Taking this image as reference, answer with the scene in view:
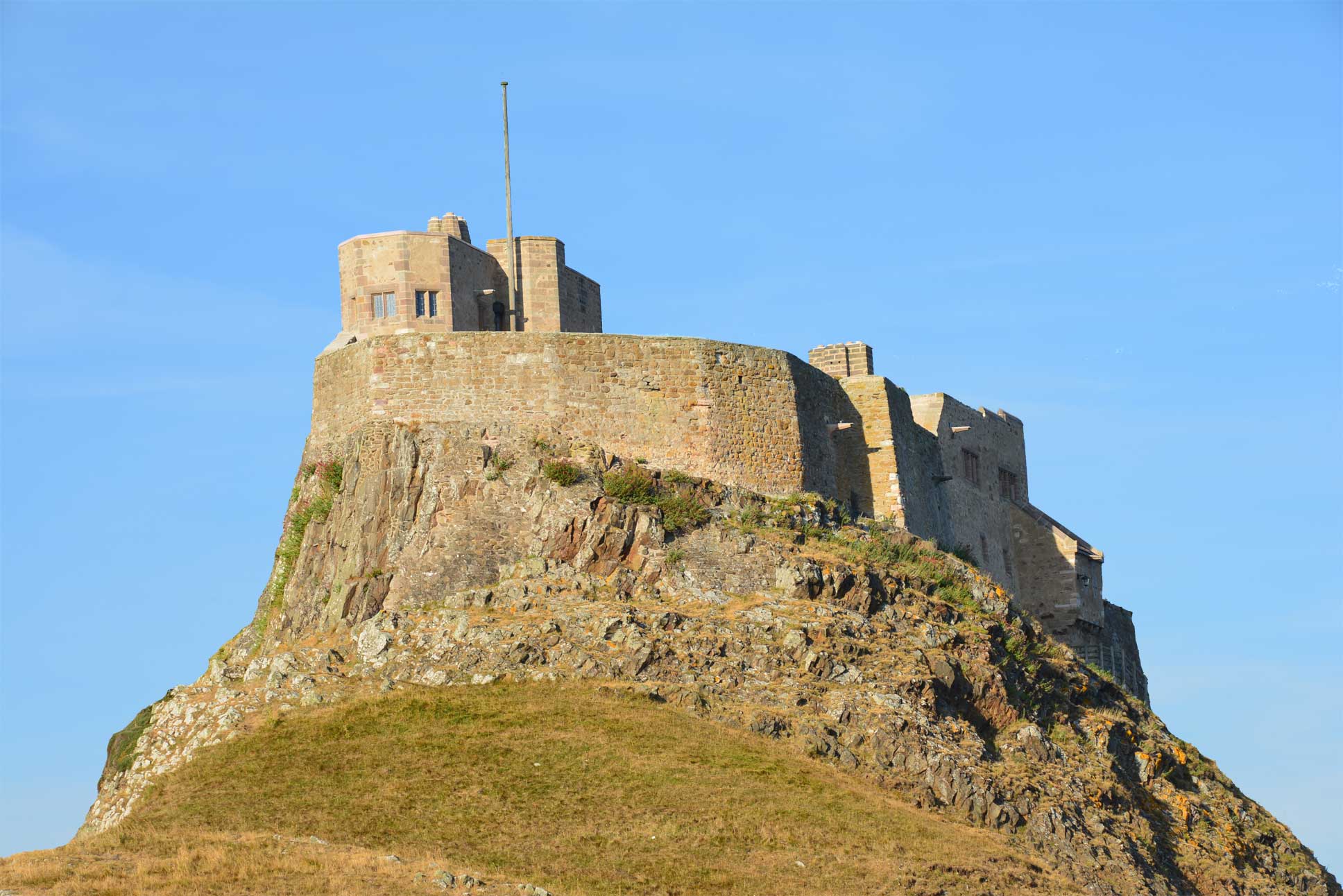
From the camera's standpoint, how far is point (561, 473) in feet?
149

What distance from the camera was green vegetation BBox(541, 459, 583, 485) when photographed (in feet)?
149

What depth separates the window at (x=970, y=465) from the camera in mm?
60875

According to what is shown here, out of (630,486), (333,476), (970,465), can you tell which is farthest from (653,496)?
(970,465)

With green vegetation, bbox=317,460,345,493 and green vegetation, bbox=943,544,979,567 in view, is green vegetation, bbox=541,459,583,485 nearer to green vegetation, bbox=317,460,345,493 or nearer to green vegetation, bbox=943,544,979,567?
green vegetation, bbox=317,460,345,493

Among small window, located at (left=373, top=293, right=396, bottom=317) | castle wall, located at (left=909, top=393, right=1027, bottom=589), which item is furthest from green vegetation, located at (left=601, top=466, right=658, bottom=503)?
castle wall, located at (left=909, top=393, right=1027, bottom=589)

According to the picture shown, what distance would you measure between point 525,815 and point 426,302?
1892 centimetres

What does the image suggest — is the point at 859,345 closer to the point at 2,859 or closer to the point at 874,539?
the point at 874,539

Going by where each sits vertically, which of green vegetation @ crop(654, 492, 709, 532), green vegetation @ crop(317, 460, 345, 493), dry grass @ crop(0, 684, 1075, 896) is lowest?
dry grass @ crop(0, 684, 1075, 896)

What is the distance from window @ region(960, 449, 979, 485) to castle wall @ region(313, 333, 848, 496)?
41.8 ft

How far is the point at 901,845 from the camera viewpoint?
114 ft

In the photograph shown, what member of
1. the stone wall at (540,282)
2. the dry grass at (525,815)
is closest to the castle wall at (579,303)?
the stone wall at (540,282)

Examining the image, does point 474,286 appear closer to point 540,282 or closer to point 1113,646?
point 540,282

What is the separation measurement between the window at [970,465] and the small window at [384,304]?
64.3 feet

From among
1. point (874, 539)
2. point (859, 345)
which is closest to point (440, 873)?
point (874, 539)
